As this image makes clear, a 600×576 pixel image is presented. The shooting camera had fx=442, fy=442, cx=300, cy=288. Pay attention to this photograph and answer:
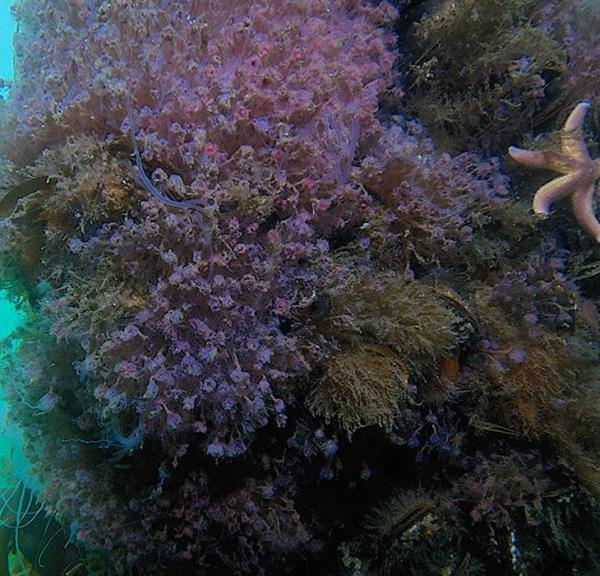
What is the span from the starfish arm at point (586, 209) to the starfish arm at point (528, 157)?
1.05 feet

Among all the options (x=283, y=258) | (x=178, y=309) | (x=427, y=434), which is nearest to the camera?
(x=178, y=309)

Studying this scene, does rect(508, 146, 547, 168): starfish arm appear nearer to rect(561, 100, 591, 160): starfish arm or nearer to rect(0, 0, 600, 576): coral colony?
rect(0, 0, 600, 576): coral colony

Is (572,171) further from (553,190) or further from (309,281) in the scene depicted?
(309,281)

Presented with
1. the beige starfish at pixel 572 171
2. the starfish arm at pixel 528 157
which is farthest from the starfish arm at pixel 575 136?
the starfish arm at pixel 528 157

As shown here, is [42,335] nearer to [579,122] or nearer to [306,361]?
[306,361]

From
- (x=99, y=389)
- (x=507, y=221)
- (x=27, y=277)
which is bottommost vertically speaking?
(x=507, y=221)

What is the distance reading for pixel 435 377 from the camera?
2.96 m

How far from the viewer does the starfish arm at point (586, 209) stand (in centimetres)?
320

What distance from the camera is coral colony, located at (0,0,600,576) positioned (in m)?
2.48

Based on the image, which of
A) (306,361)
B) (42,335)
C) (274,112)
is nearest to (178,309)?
(306,361)

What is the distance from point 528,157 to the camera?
3.21 metres

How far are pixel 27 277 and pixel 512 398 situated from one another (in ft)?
11.5

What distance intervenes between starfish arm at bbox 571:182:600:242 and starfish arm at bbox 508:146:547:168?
321 millimetres

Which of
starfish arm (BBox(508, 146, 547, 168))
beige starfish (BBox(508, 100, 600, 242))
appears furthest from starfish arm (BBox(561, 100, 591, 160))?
starfish arm (BBox(508, 146, 547, 168))
